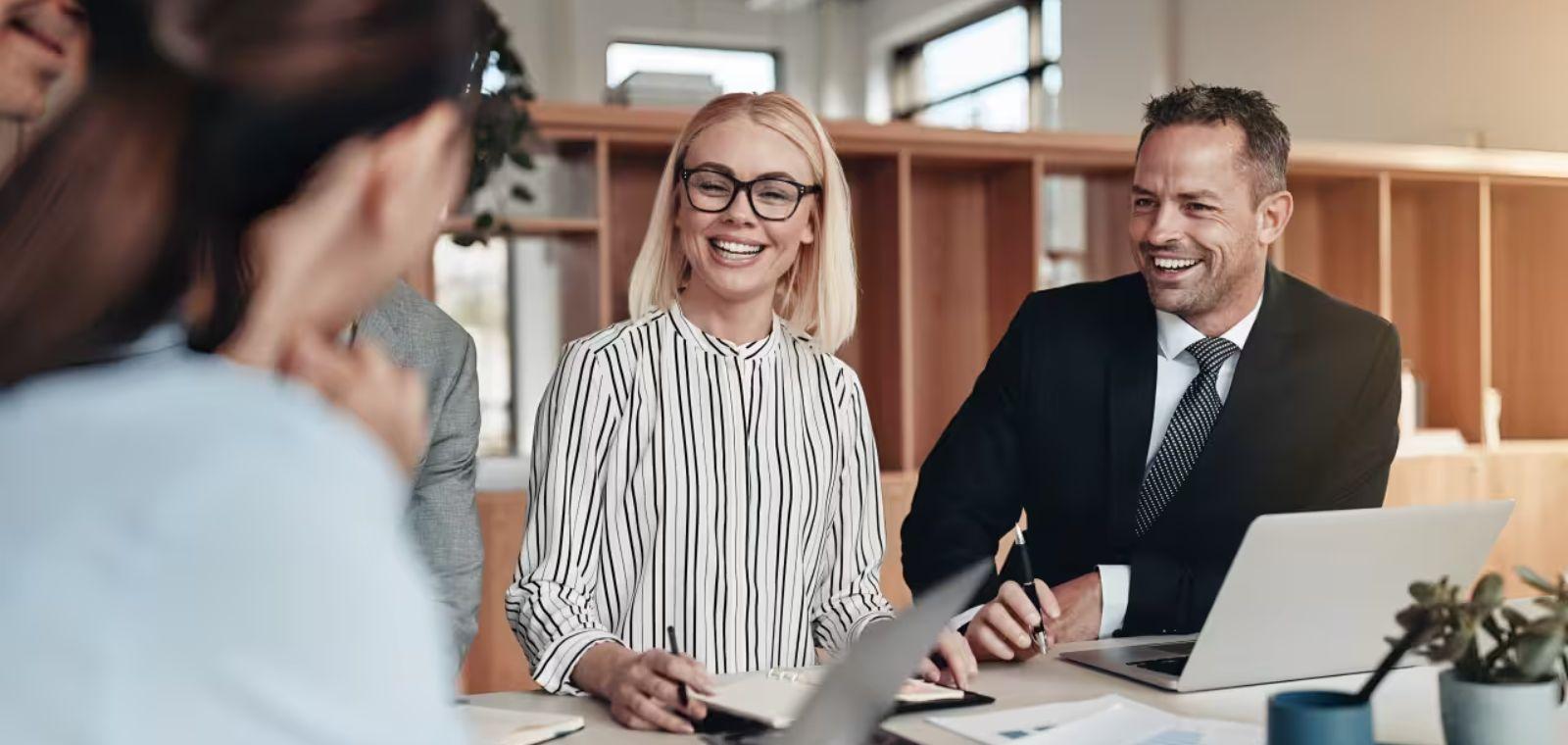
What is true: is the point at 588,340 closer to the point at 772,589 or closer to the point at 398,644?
the point at 772,589

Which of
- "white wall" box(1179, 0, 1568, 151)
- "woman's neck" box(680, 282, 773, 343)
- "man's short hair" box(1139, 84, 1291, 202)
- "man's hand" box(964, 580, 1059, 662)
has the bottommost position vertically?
"man's hand" box(964, 580, 1059, 662)

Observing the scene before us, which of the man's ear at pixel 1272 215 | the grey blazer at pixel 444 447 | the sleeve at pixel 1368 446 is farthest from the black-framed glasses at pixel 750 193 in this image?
the sleeve at pixel 1368 446

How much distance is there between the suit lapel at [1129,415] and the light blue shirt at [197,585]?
75.9 inches

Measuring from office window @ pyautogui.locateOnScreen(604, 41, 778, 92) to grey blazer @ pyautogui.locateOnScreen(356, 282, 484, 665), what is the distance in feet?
24.2

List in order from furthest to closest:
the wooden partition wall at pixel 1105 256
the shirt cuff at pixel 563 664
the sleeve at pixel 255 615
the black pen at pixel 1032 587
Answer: the wooden partition wall at pixel 1105 256 < the black pen at pixel 1032 587 < the shirt cuff at pixel 563 664 < the sleeve at pixel 255 615

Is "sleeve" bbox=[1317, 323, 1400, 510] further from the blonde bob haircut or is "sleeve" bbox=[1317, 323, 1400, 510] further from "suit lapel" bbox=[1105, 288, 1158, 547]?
the blonde bob haircut

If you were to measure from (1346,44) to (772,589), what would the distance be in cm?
514

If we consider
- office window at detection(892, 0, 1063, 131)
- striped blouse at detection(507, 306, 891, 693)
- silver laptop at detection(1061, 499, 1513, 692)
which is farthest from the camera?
office window at detection(892, 0, 1063, 131)

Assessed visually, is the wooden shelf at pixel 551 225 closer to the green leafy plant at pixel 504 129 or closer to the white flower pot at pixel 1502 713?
the green leafy plant at pixel 504 129

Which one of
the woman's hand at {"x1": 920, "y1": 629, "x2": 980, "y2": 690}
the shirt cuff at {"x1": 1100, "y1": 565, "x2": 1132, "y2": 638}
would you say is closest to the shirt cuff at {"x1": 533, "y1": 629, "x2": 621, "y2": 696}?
the woman's hand at {"x1": 920, "y1": 629, "x2": 980, "y2": 690}

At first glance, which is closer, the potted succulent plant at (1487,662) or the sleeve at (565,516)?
the potted succulent plant at (1487,662)

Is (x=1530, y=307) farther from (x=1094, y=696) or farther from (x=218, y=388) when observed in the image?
(x=218, y=388)

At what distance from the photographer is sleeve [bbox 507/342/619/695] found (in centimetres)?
182

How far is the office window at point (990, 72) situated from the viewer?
823 cm
